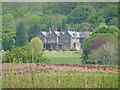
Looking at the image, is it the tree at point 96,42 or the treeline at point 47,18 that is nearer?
the tree at point 96,42

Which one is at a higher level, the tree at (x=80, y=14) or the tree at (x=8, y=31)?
the tree at (x=80, y=14)

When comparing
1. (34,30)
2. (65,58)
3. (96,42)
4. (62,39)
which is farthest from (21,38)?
(96,42)

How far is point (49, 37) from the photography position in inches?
2299

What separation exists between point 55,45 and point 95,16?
7.84m

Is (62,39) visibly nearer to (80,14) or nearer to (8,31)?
(8,31)

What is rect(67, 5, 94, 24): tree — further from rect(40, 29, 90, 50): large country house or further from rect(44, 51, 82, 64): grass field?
rect(44, 51, 82, 64): grass field

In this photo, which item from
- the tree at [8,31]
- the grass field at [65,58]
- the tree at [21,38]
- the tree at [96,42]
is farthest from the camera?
the tree at [8,31]

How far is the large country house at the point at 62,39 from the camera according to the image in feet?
187

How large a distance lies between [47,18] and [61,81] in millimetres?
54548

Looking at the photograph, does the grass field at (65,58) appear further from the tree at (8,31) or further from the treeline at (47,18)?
the tree at (8,31)

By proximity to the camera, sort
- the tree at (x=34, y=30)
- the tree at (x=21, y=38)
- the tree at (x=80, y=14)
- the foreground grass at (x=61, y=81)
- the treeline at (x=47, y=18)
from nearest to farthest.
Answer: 1. the foreground grass at (x=61, y=81)
2. the tree at (x=21, y=38)
3. the treeline at (x=47, y=18)
4. the tree at (x=34, y=30)
5. the tree at (x=80, y=14)

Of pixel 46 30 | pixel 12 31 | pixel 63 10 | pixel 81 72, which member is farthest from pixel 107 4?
pixel 81 72

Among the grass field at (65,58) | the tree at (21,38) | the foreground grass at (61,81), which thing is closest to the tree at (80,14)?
the tree at (21,38)

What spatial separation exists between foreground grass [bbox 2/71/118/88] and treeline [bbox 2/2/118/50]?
34476mm
